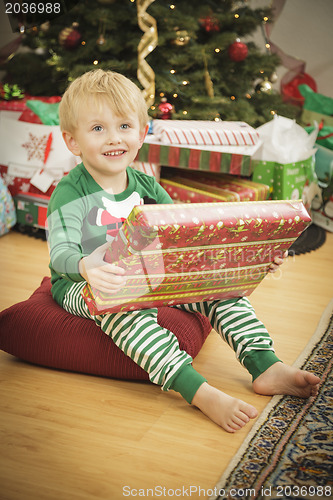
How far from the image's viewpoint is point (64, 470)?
83 cm

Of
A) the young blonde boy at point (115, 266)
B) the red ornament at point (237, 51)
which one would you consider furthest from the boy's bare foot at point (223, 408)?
the red ornament at point (237, 51)

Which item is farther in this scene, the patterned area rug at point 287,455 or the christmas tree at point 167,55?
the christmas tree at point 167,55

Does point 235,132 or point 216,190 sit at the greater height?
point 235,132

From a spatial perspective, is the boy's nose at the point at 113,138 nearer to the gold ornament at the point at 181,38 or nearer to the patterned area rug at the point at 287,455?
the patterned area rug at the point at 287,455

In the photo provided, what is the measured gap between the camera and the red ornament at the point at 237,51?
220cm

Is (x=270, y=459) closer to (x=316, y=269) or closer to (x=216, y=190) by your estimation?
(x=316, y=269)

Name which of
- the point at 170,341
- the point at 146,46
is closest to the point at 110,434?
the point at 170,341

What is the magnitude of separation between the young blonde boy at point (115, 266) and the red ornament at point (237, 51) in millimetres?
1205

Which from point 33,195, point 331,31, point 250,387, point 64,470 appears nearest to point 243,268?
point 250,387

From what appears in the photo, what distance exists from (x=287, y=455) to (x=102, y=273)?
0.41 metres

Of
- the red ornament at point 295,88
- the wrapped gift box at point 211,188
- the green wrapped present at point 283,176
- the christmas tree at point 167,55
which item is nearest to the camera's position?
the wrapped gift box at point 211,188

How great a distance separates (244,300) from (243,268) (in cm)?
13

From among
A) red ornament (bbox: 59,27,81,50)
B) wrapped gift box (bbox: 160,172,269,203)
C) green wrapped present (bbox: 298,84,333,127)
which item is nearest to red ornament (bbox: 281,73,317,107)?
green wrapped present (bbox: 298,84,333,127)

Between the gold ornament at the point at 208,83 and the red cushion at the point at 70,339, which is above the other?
the gold ornament at the point at 208,83
